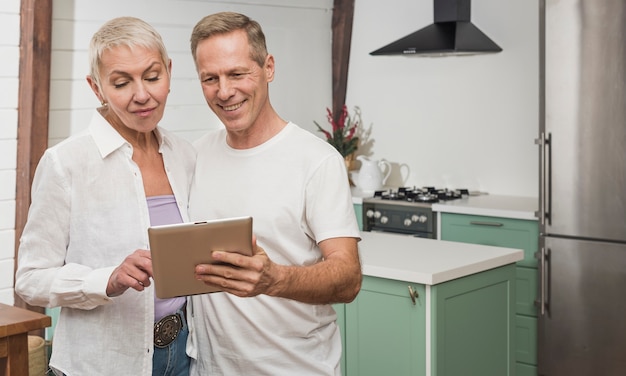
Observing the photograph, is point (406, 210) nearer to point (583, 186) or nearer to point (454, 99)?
point (454, 99)

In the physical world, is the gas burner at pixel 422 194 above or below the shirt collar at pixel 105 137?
below

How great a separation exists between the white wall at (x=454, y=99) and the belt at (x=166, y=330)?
11.2ft

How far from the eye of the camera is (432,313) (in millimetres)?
3029

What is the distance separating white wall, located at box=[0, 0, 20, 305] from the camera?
13.4ft

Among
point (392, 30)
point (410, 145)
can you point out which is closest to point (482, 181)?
point (410, 145)

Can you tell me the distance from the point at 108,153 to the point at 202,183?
0.79ft

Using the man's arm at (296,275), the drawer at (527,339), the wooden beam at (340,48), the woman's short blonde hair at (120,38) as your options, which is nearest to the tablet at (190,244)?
the man's arm at (296,275)

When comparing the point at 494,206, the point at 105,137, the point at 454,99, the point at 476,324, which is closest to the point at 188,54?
the point at 454,99

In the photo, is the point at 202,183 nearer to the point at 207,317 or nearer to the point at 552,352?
the point at 207,317

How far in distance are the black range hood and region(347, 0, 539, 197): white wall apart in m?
0.20

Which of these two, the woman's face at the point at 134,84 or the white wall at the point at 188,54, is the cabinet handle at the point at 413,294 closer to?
the woman's face at the point at 134,84

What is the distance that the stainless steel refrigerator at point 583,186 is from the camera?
3.98 meters

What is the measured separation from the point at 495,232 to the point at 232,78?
115 inches

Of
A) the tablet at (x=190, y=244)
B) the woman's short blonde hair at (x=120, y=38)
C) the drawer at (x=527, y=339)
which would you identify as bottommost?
the drawer at (x=527, y=339)
